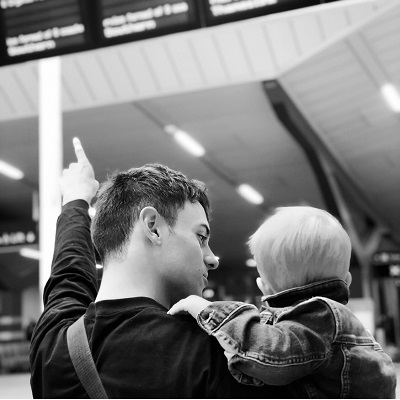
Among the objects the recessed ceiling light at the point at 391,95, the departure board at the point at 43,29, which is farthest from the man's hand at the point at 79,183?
the recessed ceiling light at the point at 391,95

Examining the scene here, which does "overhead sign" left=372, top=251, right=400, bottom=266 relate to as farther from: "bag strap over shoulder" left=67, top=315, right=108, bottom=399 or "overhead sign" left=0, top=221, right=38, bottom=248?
"bag strap over shoulder" left=67, top=315, right=108, bottom=399

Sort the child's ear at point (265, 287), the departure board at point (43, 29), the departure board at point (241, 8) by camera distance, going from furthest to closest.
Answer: the departure board at point (43, 29)
the departure board at point (241, 8)
the child's ear at point (265, 287)

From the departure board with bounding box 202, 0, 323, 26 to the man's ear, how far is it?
7.34 feet

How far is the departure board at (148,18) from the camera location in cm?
389

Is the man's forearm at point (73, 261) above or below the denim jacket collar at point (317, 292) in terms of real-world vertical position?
above

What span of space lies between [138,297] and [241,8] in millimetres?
2577

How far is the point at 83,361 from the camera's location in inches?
54.3

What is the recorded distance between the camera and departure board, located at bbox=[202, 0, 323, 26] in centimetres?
352

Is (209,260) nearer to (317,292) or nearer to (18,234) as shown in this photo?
(317,292)

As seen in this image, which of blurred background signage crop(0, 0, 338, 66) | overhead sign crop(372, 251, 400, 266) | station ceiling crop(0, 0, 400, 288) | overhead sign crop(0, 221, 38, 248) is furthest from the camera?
overhead sign crop(372, 251, 400, 266)

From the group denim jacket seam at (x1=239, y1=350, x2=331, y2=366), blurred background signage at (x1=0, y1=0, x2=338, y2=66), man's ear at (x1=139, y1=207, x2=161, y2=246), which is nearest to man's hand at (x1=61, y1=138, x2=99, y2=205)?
man's ear at (x1=139, y1=207, x2=161, y2=246)

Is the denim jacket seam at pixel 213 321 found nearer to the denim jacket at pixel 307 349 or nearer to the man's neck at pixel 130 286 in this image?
the denim jacket at pixel 307 349

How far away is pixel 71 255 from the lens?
5.48ft

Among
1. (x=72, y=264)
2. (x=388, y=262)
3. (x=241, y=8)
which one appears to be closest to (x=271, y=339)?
(x=72, y=264)
